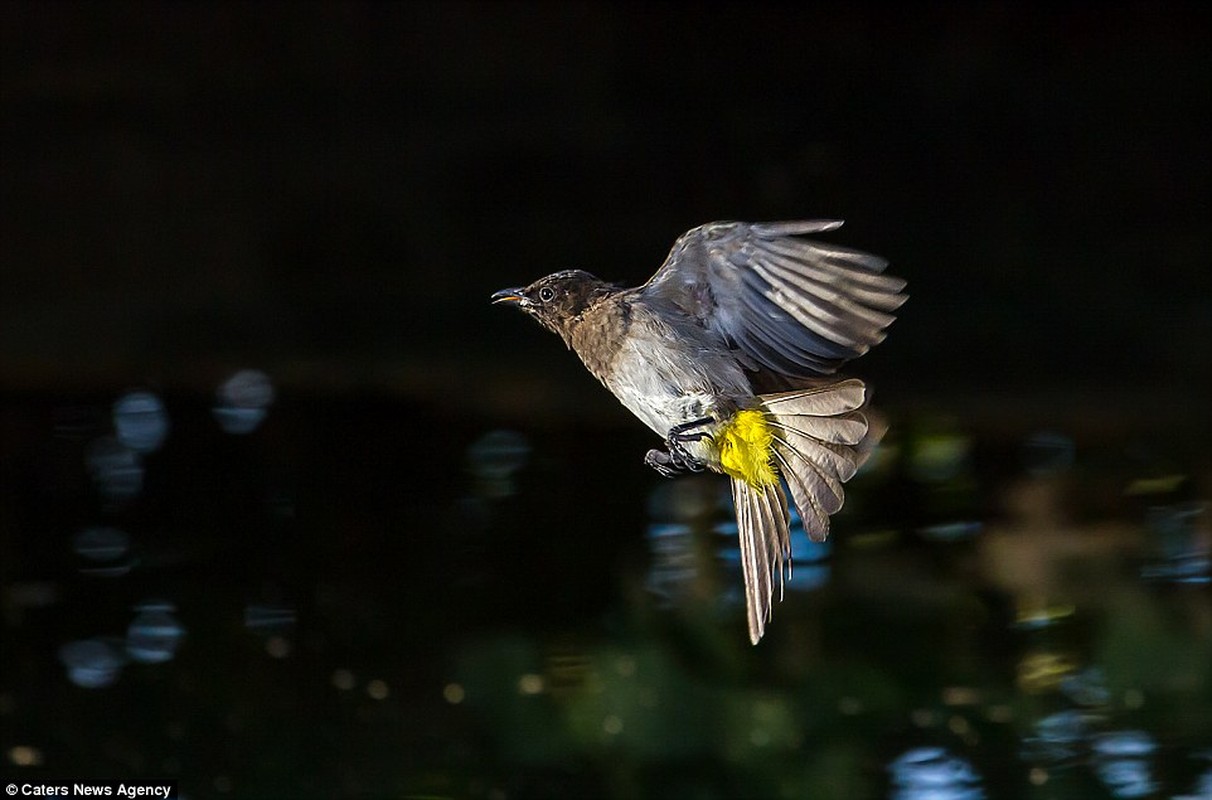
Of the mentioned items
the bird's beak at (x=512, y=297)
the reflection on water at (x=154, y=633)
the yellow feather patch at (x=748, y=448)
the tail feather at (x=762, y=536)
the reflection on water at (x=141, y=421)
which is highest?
the bird's beak at (x=512, y=297)

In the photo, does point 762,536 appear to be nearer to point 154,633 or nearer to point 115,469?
point 154,633

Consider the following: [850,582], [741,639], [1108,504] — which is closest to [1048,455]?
[1108,504]

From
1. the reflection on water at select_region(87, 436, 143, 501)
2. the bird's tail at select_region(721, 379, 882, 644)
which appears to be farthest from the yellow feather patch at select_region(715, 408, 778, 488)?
the reflection on water at select_region(87, 436, 143, 501)

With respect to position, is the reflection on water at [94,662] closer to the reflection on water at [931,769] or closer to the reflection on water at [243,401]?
the reflection on water at [243,401]

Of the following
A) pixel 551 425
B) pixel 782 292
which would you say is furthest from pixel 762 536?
pixel 551 425

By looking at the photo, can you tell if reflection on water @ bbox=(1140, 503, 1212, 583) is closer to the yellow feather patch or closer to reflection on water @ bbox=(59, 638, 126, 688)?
reflection on water @ bbox=(59, 638, 126, 688)

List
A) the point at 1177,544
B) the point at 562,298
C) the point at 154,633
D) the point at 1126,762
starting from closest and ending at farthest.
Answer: the point at 562,298 < the point at 1126,762 < the point at 154,633 < the point at 1177,544

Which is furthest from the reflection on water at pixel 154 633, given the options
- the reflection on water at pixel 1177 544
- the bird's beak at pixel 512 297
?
the bird's beak at pixel 512 297
